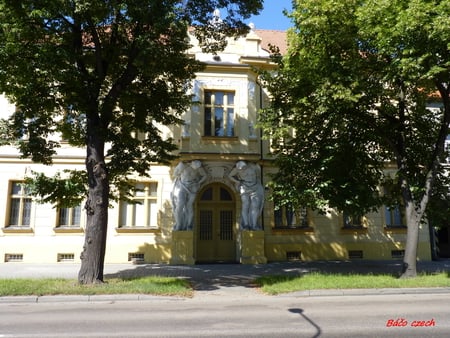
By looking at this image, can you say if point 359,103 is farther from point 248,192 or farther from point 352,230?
point 352,230

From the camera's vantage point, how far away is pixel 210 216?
52.4ft

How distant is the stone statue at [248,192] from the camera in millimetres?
15086

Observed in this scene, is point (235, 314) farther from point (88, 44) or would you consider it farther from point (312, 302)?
point (88, 44)

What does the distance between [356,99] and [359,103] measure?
182 centimetres

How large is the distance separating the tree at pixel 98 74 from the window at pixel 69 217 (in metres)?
4.43

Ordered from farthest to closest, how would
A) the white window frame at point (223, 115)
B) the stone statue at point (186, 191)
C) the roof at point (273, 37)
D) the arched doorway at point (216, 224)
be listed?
the roof at point (273, 37) → the white window frame at point (223, 115) → the arched doorway at point (216, 224) → the stone statue at point (186, 191)

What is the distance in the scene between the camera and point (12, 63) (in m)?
8.73

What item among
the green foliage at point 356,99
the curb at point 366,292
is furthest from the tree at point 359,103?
the curb at point 366,292

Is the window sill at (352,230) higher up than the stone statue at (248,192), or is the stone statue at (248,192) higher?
the stone statue at (248,192)

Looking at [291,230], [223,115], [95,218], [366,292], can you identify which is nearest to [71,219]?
[95,218]

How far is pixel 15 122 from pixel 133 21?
464 cm

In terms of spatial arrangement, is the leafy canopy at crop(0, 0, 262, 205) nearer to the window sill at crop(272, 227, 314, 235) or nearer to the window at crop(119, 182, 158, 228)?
the window at crop(119, 182, 158, 228)

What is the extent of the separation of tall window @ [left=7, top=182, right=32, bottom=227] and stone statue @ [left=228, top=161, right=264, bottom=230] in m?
8.61

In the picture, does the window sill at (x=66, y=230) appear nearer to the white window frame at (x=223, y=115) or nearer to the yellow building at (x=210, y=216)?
the yellow building at (x=210, y=216)
